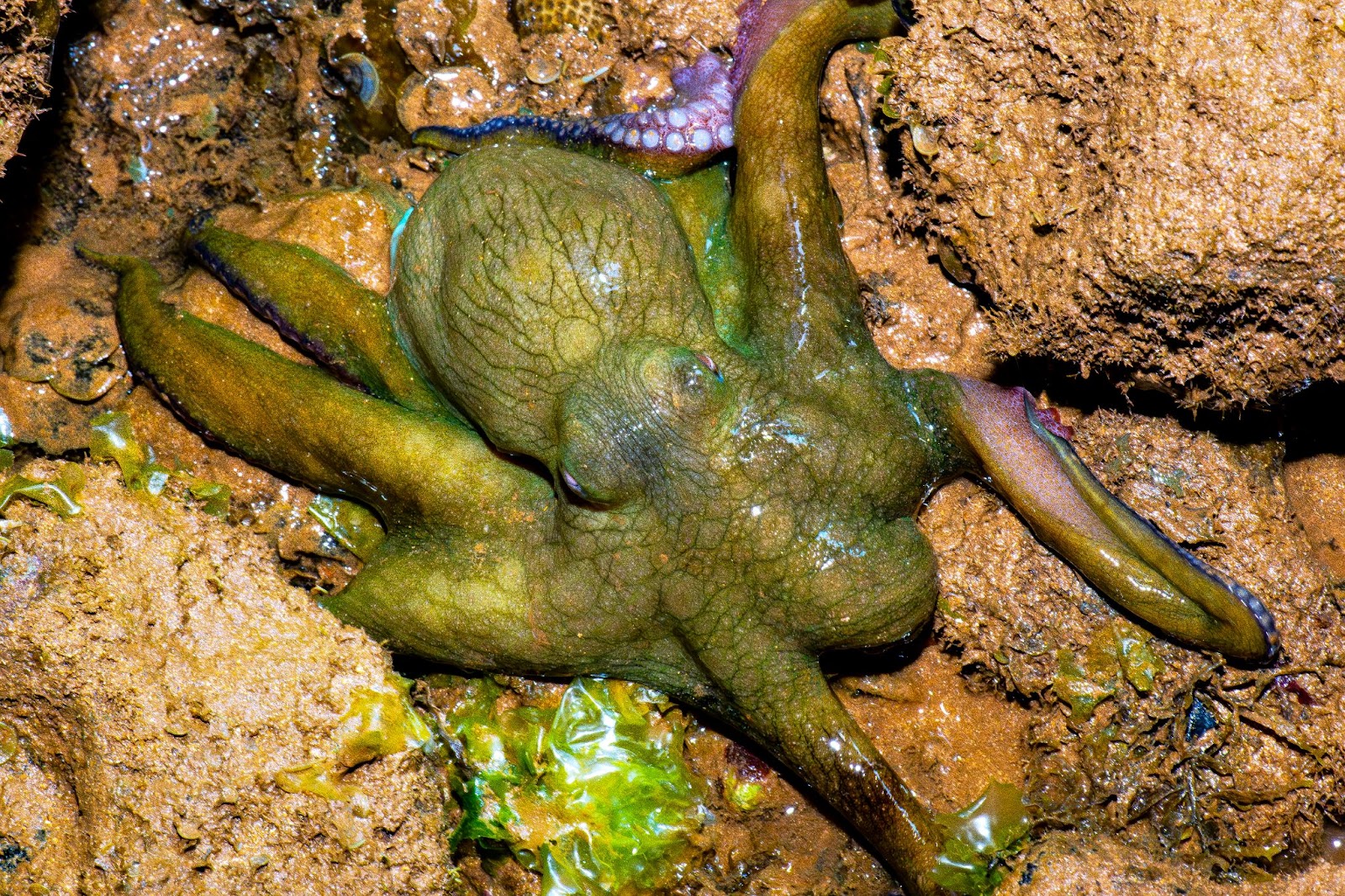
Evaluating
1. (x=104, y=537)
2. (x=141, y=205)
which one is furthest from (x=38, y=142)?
(x=104, y=537)

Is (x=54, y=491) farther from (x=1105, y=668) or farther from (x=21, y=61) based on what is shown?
(x=1105, y=668)

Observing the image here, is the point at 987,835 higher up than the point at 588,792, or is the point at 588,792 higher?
the point at 987,835

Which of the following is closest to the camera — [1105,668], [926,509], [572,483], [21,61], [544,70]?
[572,483]

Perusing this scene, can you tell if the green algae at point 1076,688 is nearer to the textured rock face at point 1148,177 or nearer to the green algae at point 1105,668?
the green algae at point 1105,668

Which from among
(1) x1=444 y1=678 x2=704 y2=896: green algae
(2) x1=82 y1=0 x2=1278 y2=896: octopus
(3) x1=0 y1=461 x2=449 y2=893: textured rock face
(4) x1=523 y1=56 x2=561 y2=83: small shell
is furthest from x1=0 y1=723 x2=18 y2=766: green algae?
(4) x1=523 y1=56 x2=561 y2=83: small shell

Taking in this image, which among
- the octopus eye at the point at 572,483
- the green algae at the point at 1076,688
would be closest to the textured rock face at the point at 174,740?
the octopus eye at the point at 572,483

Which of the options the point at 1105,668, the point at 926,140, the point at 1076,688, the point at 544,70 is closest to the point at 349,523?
the point at 544,70

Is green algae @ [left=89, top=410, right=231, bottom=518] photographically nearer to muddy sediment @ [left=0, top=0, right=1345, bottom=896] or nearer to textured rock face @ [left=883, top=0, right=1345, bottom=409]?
muddy sediment @ [left=0, top=0, right=1345, bottom=896]
